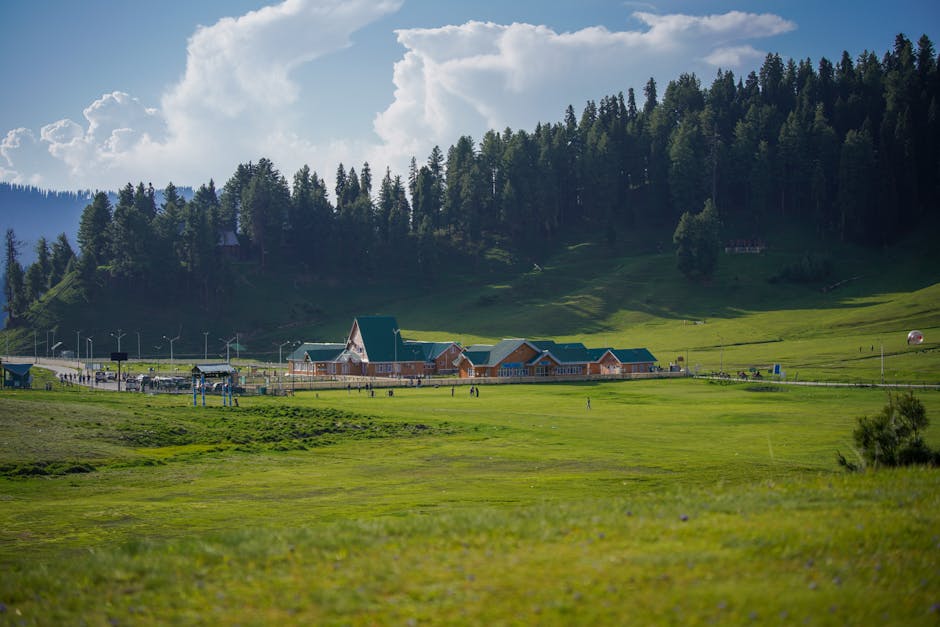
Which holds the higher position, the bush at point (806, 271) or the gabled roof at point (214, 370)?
the bush at point (806, 271)

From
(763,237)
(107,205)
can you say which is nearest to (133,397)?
(107,205)

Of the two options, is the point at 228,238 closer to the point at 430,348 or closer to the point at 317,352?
the point at 317,352

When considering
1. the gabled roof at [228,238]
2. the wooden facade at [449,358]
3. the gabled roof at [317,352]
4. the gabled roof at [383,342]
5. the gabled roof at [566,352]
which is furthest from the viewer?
the gabled roof at [228,238]

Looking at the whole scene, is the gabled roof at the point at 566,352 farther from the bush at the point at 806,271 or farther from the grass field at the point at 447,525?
the grass field at the point at 447,525

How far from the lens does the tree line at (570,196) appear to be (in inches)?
6467

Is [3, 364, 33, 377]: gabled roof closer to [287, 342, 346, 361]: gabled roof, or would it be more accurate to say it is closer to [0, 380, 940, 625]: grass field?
[0, 380, 940, 625]: grass field

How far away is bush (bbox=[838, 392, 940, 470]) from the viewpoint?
78.0 ft

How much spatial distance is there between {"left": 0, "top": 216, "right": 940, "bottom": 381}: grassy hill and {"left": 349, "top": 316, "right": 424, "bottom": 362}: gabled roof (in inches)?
634

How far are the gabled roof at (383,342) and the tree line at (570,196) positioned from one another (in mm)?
50943

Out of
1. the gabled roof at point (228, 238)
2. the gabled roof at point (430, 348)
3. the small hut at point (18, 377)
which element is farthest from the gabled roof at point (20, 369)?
the gabled roof at point (228, 238)

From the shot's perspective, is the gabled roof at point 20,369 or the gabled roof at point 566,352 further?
the gabled roof at point 566,352

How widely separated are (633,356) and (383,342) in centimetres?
3565

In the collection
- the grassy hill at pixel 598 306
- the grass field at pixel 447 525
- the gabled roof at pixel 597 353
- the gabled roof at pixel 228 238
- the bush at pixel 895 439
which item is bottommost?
the grass field at pixel 447 525

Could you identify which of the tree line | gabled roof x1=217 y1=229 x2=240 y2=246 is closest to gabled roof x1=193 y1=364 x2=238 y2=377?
the tree line
